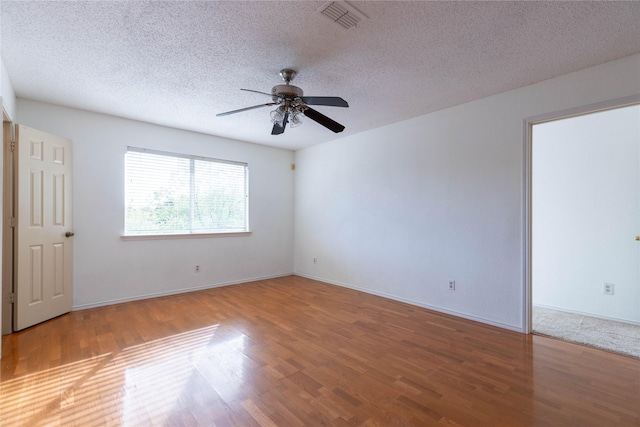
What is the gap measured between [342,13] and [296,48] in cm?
54

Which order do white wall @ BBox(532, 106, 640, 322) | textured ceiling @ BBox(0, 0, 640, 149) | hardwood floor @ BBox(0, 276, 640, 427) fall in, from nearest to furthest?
hardwood floor @ BBox(0, 276, 640, 427)
textured ceiling @ BBox(0, 0, 640, 149)
white wall @ BBox(532, 106, 640, 322)

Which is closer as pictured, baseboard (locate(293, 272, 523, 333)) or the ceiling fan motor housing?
the ceiling fan motor housing

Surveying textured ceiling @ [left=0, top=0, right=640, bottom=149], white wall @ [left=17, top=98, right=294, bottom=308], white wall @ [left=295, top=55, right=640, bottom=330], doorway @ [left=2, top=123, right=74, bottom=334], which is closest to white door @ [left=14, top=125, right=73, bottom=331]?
doorway @ [left=2, top=123, right=74, bottom=334]

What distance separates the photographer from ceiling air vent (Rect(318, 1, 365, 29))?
185 centimetres

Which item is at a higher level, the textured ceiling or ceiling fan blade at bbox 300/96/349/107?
the textured ceiling

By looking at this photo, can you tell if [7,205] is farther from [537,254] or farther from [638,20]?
[537,254]

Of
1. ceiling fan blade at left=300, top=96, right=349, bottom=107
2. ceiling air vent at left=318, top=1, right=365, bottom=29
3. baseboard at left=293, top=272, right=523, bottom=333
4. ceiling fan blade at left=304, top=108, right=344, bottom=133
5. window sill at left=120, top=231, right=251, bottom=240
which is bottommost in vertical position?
baseboard at left=293, top=272, right=523, bottom=333

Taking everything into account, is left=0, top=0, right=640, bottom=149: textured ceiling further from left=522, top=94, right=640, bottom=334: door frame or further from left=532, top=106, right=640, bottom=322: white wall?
left=532, top=106, right=640, bottom=322: white wall

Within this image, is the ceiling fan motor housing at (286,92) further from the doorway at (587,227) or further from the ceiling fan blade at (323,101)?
the doorway at (587,227)

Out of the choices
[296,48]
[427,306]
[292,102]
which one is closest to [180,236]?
[292,102]

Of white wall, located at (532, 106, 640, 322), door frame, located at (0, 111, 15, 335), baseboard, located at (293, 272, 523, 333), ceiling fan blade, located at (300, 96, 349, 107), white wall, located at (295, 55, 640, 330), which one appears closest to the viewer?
ceiling fan blade, located at (300, 96, 349, 107)

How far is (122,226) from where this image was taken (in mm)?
4031

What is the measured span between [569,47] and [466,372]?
2.68 meters

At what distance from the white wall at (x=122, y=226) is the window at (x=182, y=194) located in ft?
0.41
